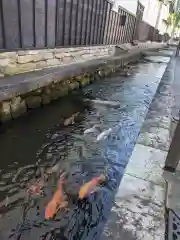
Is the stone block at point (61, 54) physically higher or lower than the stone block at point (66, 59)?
higher

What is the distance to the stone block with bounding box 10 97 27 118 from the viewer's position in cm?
614

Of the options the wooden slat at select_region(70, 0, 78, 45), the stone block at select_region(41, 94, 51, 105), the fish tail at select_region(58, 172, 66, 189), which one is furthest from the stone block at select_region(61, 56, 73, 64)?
the fish tail at select_region(58, 172, 66, 189)

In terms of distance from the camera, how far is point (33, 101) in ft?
22.7

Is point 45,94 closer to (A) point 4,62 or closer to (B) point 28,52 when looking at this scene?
(B) point 28,52

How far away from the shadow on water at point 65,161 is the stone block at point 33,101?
0.66 feet

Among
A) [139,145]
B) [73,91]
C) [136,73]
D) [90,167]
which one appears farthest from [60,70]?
[136,73]

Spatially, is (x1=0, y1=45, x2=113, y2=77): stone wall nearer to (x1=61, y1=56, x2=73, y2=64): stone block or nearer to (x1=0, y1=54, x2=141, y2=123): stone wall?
(x1=61, y1=56, x2=73, y2=64): stone block

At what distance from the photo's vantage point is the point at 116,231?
2.29 metres

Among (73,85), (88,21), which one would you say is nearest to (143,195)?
(73,85)

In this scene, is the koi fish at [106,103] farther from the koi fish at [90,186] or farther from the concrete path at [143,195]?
the koi fish at [90,186]

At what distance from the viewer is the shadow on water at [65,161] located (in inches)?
126

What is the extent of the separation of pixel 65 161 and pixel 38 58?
4.36m

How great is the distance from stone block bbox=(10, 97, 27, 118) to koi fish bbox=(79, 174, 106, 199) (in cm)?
322

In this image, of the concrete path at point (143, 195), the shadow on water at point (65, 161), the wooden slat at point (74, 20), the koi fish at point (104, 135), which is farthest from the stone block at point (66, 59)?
the concrete path at point (143, 195)
